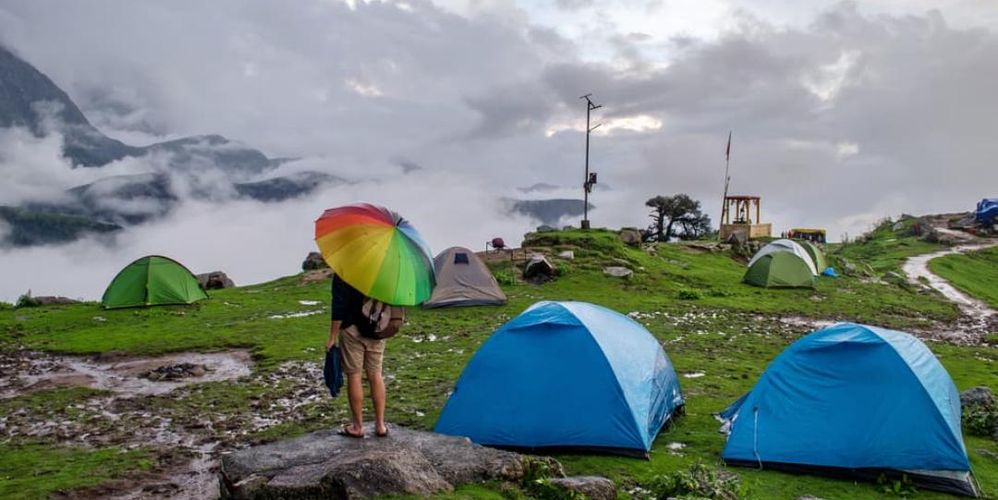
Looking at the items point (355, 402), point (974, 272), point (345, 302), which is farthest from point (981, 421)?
point (974, 272)

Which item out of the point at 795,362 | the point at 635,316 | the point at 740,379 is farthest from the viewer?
the point at 635,316

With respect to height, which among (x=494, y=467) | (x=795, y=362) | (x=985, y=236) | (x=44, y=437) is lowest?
(x=44, y=437)

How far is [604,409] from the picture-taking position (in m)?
11.1

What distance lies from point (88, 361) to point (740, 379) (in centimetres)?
1768

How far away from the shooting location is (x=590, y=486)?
27.7ft

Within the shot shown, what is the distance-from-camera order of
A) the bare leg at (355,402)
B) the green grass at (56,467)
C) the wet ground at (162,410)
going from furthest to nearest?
1. the wet ground at (162,410)
2. the bare leg at (355,402)
3. the green grass at (56,467)

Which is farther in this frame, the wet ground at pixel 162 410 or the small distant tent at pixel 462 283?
the small distant tent at pixel 462 283

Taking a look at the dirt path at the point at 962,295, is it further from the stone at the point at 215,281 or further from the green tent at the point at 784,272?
the stone at the point at 215,281

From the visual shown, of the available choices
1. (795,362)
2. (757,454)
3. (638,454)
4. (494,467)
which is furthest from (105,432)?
(795,362)

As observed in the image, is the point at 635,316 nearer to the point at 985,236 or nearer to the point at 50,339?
the point at 50,339

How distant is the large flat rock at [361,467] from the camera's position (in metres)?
7.52

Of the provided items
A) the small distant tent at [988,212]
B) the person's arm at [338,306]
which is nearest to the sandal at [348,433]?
the person's arm at [338,306]

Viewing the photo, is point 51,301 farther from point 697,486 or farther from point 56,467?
point 697,486

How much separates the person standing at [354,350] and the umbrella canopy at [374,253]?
1.36ft
